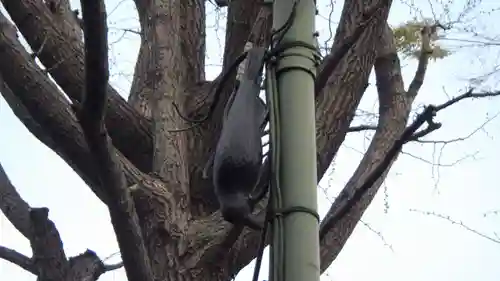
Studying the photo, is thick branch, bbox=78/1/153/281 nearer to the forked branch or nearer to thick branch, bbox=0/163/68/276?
thick branch, bbox=0/163/68/276

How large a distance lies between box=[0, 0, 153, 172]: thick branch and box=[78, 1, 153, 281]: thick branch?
2.22 ft

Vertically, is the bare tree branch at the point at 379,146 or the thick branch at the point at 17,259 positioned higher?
the bare tree branch at the point at 379,146

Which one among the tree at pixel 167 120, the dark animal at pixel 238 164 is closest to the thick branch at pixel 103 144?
the tree at pixel 167 120

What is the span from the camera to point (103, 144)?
245 centimetres

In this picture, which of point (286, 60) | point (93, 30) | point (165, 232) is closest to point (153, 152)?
point (165, 232)

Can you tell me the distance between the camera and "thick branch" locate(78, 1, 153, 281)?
2188 mm

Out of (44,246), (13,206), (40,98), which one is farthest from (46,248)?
(40,98)

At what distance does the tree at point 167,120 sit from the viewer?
3.00 meters

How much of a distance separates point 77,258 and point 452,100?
1522 millimetres

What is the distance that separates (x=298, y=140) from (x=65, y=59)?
186 centimetres

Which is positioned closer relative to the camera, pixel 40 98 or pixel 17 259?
pixel 40 98

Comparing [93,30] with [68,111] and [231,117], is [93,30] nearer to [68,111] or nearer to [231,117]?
[231,117]

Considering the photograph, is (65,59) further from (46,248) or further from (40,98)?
(46,248)

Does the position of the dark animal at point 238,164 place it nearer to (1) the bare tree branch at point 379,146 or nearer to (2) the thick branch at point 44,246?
(1) the bare tree branch at point 379,146
